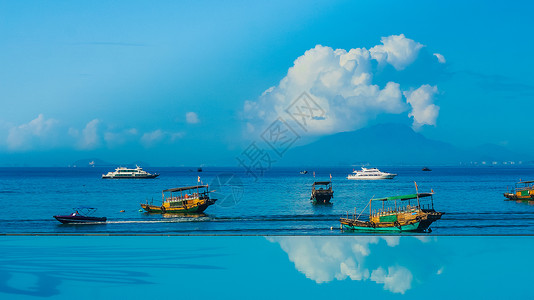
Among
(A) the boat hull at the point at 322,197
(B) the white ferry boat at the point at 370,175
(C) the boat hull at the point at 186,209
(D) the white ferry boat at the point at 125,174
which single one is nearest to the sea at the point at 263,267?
(C) the boat hull at the point at 186,209

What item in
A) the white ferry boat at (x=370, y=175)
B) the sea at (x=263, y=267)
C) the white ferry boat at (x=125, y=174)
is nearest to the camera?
the sea at (x=263, y=267)

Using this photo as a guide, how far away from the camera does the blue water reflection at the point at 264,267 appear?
8.20m

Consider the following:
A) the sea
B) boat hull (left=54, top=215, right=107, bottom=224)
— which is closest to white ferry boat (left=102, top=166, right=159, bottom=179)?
boat hull (left=54, top=215, right=107, bottom=224)

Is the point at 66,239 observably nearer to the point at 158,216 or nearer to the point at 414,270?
the point at 414,270

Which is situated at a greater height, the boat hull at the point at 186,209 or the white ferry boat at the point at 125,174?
the white ferry boat at the point at 125,174

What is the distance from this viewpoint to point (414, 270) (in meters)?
→ 9.47

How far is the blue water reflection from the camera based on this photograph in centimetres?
820

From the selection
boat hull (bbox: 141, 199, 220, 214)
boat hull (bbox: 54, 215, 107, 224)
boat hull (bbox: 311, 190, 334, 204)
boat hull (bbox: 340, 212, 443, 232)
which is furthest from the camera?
boat hull (bbox: 311, 190, 334, 204)

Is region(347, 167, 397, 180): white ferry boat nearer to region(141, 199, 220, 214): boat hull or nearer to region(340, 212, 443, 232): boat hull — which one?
region(141, 199, 220, 214): boat hull

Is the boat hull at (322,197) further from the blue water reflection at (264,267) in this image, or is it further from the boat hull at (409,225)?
the blue water reflection at (264,267)

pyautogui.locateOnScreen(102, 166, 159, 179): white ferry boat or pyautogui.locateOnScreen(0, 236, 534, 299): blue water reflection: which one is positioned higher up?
pyautogui.locateOnScreen(102, 166, 159, 179): white ferry boat

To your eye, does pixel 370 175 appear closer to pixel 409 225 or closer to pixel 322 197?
pixel 322 197

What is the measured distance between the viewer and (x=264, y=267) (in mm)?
9734

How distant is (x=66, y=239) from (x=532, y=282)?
432 inches
